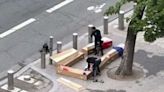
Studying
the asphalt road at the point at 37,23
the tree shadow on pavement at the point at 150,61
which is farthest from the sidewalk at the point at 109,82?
the asphalt road at the point at 37,23

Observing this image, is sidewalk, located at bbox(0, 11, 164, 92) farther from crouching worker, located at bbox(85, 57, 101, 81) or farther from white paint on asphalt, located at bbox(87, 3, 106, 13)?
white paint on asphalt, located at bbox(87, 3, 106, 13)

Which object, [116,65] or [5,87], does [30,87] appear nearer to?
[5,87]

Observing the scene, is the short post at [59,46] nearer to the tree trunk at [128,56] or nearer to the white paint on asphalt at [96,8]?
the tree trunk at [128,56]

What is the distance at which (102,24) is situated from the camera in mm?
25516

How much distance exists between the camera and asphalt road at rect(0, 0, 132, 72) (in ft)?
75.5

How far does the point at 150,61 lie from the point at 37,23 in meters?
5.71

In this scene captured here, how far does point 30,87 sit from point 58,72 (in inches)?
51.3

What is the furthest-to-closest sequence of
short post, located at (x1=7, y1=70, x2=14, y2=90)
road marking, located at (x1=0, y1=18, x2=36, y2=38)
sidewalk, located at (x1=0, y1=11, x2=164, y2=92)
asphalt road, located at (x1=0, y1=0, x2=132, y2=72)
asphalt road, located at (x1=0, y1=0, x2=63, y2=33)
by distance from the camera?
asphalt road, located at (x1=0, y1=0, x2=63, y2=33) → road marking, located at (x1=0, y1=18, x2=36, y2=38) → asphalt road, located at (x1=0, y1=0, x2=132, y2=72) → sidewalk, located at (x1=0, y1=11, x2=164, y2=92) → short post, located at (x1=7, y1=70, x2=14, y2=90)

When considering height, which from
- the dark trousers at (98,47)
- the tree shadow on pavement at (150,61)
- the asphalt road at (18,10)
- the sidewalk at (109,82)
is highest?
the asphalt road at (18,10)

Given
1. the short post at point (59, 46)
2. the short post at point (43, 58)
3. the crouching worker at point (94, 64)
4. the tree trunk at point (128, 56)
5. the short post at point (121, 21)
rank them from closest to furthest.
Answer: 1. the tree trunk at point (128, 56)
2. the crouching worker at point (94, 64)
3. the short post at point (43, 58)
4. the short post at point (59, 46)
5. the short post at point (121, 21)

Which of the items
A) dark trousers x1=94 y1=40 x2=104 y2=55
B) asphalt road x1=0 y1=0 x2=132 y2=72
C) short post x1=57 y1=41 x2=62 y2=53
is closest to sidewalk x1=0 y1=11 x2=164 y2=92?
short post x1=57 y1=41 x2=62 y2=53

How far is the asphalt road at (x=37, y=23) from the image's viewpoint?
906 inches

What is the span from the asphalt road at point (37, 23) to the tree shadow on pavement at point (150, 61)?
10.3 ft

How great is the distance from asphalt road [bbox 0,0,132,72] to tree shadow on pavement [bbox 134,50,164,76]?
315 cm
